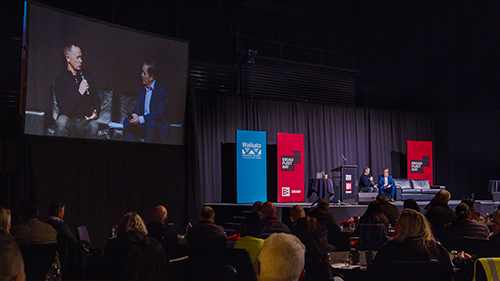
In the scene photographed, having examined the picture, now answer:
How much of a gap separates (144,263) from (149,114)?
27.7 feet

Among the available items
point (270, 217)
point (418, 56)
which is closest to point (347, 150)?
point (418, 56)

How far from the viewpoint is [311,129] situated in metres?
14.8

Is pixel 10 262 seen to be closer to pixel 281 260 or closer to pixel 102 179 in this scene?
pixel 281 260

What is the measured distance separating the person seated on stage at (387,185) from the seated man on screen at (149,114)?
7419mm

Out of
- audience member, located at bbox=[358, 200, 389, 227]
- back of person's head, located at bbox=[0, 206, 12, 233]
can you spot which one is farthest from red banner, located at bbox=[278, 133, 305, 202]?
back of person's head, located at bbox=[0, 206, 12, 233]

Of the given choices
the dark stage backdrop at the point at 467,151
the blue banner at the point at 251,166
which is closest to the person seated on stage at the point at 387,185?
the dark stage backdrop at the point at 467,151

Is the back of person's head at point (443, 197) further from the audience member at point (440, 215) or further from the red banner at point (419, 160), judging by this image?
the red banner at point (419, 160)

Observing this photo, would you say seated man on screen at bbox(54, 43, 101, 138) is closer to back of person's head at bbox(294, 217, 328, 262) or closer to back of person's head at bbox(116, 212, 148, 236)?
back of person's head at bbox(116, 212, 148, 236)

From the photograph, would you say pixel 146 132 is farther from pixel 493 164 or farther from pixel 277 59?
pixel 493 164

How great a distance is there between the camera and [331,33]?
54.7ft

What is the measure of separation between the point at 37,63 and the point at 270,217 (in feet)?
17.6

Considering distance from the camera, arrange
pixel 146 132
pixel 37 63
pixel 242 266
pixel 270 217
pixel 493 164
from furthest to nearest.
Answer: pixel 493 164, pixel 146 132, pixel 37 63, pixel 270 217, pixel 242 266

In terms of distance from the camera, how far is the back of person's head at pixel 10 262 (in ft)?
4.90

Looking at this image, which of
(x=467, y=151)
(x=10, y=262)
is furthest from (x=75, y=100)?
(x=467, y=151)
